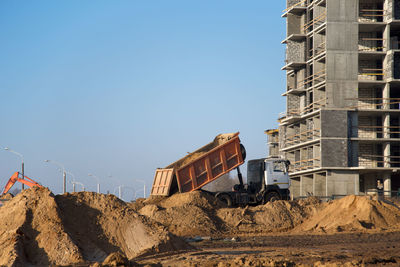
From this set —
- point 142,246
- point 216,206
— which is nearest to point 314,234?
point 216,206

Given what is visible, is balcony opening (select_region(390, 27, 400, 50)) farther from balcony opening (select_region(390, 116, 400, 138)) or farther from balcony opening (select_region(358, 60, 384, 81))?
balcony opening (select_region(390, 116, 400, 138))

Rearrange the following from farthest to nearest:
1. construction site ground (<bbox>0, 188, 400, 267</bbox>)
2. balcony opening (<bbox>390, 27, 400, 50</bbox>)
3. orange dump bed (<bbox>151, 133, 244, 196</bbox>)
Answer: balcony opening (<bbox>390, 27, 400, 50</bbox>) < orange dump bed (<bbox>151, 133, 244, 196</bbox>) < construction site ground (<bbox>0, 188, 400, 267</bbox>)

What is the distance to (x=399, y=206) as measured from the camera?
30.5 meters

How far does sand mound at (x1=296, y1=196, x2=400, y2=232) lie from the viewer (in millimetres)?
27561

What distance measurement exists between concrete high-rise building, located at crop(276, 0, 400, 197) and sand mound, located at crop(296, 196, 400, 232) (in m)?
22.4

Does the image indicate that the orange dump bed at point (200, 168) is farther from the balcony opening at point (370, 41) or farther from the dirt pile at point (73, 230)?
the balcony opening at point (370, 41)

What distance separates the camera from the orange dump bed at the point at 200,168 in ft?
104

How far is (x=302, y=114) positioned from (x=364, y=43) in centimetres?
1034

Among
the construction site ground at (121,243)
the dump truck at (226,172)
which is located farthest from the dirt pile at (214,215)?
the construction site ground at (121,243)

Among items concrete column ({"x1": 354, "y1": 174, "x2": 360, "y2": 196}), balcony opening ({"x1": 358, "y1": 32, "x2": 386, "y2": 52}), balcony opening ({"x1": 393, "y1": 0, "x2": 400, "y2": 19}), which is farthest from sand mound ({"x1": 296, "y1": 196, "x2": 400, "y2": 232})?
balcony opening ({"x1": 393, "y1": 0, "x2": 400, "y2": 19})

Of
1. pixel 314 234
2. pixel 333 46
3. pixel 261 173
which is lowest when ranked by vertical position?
pixel 314 234

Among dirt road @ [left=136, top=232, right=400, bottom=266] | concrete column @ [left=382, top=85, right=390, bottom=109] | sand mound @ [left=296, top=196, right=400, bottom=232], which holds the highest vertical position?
concrete column @ [left=382, top=85, right=390, bottom=109]

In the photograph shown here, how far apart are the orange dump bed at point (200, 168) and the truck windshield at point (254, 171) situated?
215 cm

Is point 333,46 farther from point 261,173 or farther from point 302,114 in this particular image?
point 261,173
